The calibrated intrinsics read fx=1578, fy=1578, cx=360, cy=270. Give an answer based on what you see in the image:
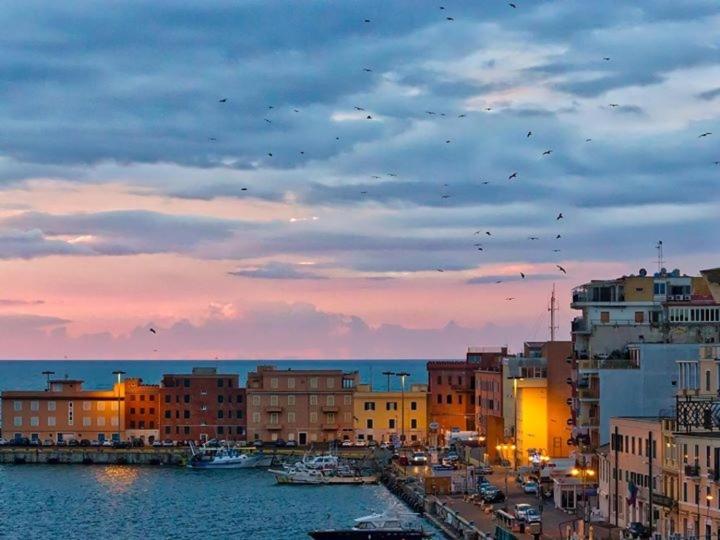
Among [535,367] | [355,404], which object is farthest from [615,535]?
[355,404]

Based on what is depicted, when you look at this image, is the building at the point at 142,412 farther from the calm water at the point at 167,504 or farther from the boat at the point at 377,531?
the boat at the point at 377,531

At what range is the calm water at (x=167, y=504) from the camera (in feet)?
301

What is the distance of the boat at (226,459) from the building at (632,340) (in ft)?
155

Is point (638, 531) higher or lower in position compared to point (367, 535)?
higher

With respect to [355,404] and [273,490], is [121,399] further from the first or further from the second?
[273,490]

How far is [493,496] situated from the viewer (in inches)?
3511

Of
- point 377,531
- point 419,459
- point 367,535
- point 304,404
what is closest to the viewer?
point 377,531

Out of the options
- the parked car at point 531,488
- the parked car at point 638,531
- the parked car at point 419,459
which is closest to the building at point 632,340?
the parked car at point 531,488

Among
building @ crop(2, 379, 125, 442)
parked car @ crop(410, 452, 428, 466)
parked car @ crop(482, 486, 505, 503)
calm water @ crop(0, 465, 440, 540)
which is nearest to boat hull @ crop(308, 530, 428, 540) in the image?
calm water @ crop(0, 465, 440, 540)

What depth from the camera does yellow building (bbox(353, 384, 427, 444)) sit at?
142 m

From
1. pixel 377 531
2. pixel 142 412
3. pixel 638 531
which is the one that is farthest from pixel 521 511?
pixel 142 412

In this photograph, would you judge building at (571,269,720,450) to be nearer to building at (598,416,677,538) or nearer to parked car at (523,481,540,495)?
parked car at (523,481,540,495)

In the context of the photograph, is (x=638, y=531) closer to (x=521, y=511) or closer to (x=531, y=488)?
(x=521, y=511)

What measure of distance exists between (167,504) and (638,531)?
1945 inches
